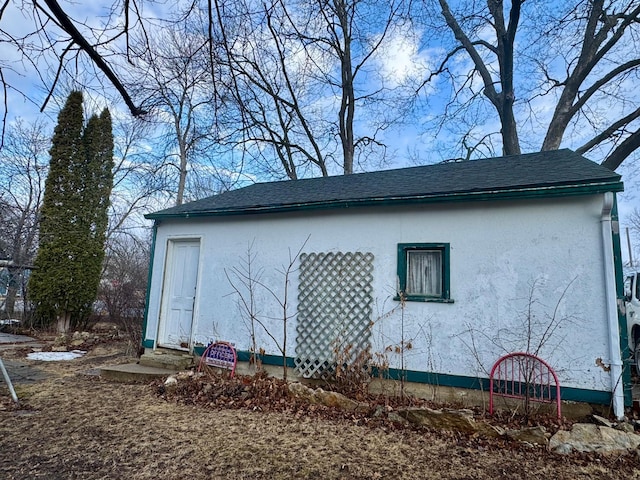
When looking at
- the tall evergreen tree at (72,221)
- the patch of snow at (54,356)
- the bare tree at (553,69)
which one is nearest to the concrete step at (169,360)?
the patch of snow at (54,356)

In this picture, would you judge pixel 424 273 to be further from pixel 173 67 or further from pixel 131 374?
pixel 131 374

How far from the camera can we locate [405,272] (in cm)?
504

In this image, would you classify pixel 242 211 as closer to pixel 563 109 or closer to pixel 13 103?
pixel 13 103

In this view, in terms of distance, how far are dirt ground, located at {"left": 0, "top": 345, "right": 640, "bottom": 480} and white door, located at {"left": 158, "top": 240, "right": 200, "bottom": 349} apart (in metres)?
2.03

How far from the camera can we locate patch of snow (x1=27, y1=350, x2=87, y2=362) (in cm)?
704

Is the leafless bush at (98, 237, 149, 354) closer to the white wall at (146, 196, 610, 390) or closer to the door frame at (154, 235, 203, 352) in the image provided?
the door frame at (154, 235, 203, 352)

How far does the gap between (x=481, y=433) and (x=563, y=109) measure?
12.3 m

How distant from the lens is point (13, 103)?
8.96 ft

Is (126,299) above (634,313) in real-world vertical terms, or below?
below

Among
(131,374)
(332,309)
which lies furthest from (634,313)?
(131,374)

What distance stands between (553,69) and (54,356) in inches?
664

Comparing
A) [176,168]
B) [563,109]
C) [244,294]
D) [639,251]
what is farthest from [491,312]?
[639,251]

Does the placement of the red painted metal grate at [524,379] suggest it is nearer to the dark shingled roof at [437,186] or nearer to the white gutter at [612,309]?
the white gutter at [612,309]

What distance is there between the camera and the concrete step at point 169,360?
5.96 metres
